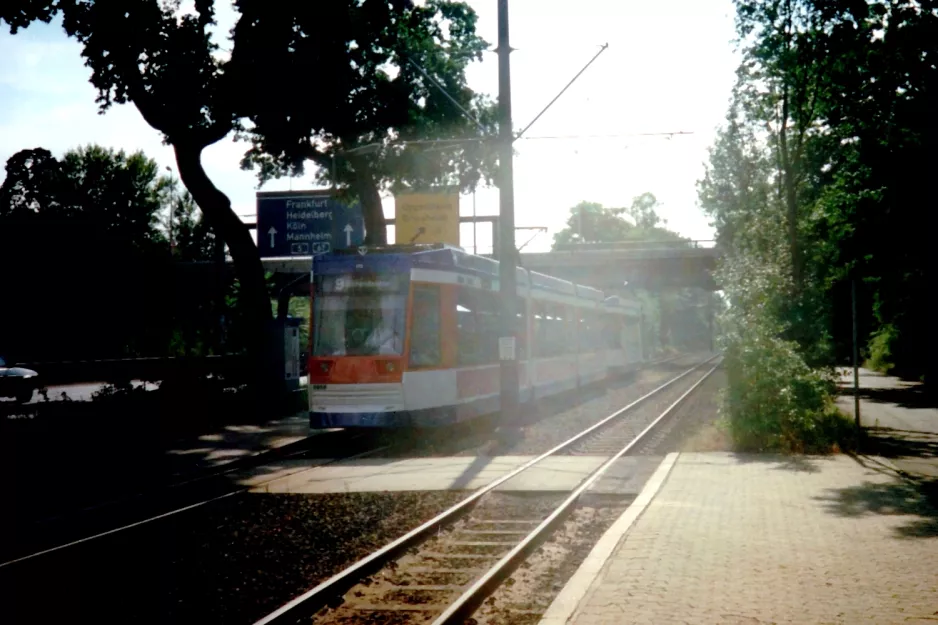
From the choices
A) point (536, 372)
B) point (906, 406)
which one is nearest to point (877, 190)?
point (906, 406)

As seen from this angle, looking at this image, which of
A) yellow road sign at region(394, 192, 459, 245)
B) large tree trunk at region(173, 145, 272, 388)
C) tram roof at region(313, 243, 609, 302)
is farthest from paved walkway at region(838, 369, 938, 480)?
large tree trunk at region(173, 145, 272, 388)

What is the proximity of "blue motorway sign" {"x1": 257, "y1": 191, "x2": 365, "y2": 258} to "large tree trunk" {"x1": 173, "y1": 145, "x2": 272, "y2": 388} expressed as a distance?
221 inches

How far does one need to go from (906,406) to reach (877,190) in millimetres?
7618

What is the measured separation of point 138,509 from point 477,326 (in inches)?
373

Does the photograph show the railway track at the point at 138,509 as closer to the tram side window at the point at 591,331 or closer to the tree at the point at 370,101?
the tree at the point at 370,101

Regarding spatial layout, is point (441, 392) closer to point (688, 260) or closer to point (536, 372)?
point (536, 372)

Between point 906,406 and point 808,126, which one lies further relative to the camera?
point 906,406

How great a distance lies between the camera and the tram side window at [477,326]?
1948cm

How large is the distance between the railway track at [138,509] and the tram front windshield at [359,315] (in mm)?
1860

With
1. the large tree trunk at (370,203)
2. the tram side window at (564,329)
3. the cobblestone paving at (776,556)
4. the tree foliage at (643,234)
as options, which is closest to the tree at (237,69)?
the large tree trunk at (370,203)

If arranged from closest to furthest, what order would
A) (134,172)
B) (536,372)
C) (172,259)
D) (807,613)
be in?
(807,613)
(536,372)
(172,259)
(134,172)

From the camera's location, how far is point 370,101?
2902 cm

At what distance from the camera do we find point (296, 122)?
25438 mm

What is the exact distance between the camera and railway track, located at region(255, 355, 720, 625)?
23.6 ft
